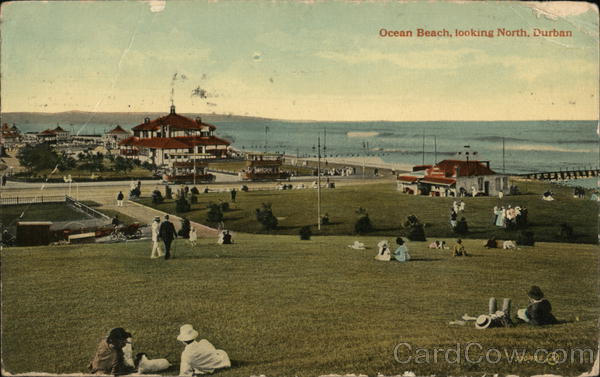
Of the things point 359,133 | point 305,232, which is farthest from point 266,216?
point 359,133

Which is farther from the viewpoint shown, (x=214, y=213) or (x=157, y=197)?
(x=214, y=213)

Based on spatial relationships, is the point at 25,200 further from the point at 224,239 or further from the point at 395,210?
the point at 395,210

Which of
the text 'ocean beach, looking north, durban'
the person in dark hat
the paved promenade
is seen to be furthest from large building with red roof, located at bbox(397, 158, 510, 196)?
the person in dark hat

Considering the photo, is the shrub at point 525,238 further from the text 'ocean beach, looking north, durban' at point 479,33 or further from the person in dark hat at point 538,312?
the text 'ocean beach, looking north, durban' at point 479,33

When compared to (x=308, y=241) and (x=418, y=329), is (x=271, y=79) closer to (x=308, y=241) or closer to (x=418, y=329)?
(x=308, y=241)

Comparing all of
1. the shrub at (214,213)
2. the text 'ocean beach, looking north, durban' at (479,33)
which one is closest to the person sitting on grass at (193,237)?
the shrub at (214,213)

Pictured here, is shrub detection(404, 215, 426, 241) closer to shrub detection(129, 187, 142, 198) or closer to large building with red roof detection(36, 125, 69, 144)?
shrub detection(129, 187, 142, 198)
